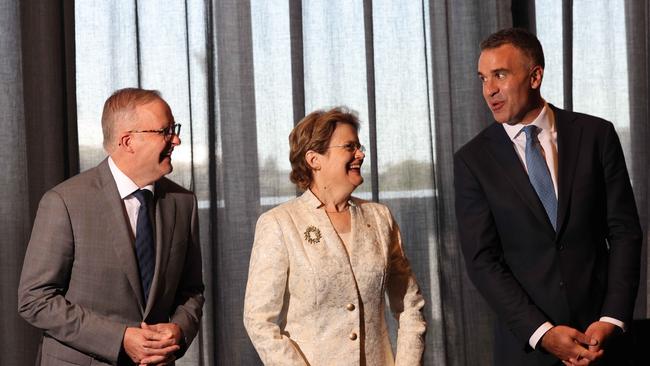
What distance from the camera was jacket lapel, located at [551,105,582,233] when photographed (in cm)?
269

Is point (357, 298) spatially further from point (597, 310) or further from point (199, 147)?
point (199, 147)

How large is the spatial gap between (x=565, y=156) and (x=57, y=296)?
151 centimetres

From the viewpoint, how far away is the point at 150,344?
8.04 ft

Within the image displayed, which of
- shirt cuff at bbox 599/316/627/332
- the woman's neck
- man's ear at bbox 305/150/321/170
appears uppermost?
man's ear at bbox 305/150/321/170

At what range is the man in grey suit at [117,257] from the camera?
8.04ft

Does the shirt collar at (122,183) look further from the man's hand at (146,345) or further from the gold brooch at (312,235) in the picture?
the gold brooch at (312,235)

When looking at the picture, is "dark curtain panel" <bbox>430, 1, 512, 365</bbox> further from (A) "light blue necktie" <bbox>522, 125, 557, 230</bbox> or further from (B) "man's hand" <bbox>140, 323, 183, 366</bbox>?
(B) "man's hand" <bbox>140, 323, 183, 366</bbox>

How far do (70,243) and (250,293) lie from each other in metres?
0.52

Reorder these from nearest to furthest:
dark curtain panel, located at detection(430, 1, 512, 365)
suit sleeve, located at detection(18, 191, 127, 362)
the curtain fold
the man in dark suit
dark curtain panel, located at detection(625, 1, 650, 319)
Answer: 1. suit sleeve, located at detection(18, 191, 127, 362)
2. the man in dark suit
3. the curtain fold
4. dark curtain panel, located at detection(430, 1, 512, 365)
5. dark curtain panel, located at detection(625, 1, 650, 319)

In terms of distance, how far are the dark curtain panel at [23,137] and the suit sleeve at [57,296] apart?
114cm

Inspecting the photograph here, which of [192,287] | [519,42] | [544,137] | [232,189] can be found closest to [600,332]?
[544,137]

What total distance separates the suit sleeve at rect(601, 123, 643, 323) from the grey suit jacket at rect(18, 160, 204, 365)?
1.24 m

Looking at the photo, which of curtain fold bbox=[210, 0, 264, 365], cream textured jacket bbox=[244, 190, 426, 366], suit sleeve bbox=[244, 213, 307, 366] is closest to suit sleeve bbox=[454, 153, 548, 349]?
cream textured jacket bbox=[244, 190, 426, 366]

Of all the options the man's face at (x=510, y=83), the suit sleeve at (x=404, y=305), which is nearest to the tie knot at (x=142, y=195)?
the suit sleeve at (x=404, y=305)
